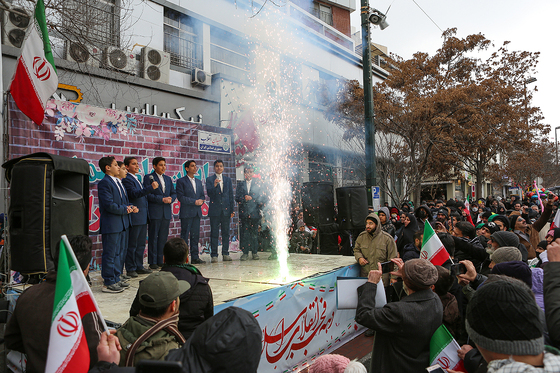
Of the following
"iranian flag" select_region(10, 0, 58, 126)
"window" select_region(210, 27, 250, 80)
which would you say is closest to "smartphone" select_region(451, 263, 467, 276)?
"iranian flag" select_region(10, 0, 58, 126)

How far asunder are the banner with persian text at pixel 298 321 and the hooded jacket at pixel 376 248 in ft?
1.33

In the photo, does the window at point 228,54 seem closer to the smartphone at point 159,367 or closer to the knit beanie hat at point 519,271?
the knit beanie hat at point 519,271

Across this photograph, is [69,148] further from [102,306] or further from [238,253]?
[238,253]

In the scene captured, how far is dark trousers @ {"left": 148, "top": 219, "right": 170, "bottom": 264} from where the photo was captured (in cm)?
596

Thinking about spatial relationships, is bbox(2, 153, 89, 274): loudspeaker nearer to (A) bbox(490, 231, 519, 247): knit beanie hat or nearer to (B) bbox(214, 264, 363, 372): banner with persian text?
(B) bbox(214, 264, 363, 372): banner with persian text

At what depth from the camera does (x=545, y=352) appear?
1443mm

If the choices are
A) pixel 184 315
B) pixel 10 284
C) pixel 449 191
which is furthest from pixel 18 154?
pixel 449 191

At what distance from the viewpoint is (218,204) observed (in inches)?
277

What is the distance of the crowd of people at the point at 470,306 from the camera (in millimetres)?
1401

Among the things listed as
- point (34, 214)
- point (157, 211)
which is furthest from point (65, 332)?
point (157, 211)

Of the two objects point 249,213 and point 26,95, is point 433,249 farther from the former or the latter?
point 26,95

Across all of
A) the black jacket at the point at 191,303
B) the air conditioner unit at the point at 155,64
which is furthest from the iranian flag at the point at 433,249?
the air conditioner unit at the point at 155,64

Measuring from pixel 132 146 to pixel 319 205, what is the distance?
4669 millimetres

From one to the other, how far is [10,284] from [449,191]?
122ft
